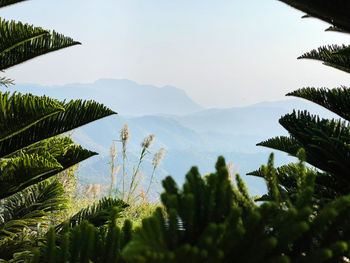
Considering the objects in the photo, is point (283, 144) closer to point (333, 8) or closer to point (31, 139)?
point (333, 8)

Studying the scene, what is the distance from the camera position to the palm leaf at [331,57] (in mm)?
2362

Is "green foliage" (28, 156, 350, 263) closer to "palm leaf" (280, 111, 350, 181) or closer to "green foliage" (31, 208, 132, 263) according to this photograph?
"green foliage" (31, 208, 132, 263)

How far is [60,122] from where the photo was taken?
243 cm

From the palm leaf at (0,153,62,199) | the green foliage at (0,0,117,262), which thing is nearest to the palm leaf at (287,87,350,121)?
the green foliage at (0,0,117,262)

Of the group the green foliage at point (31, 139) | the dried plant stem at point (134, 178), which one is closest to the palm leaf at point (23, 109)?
the green foliage at point (31, 139)

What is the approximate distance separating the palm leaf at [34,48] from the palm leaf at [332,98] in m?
1.43

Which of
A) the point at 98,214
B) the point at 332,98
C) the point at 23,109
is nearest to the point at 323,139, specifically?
the point at 332,98

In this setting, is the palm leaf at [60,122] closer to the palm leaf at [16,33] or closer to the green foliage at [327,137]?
the palm leaf at [16,33]

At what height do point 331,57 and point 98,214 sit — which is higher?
point 331,57

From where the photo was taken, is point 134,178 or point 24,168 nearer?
point 24,168

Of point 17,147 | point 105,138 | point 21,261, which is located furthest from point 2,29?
point 105,138

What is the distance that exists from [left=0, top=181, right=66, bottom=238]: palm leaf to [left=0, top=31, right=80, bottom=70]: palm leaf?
845mm

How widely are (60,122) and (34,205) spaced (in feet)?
2.06

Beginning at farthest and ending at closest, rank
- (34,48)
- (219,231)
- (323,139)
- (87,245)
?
1. (34,48)
2. (323,139)
3. (87,245)
4. (219,231)
